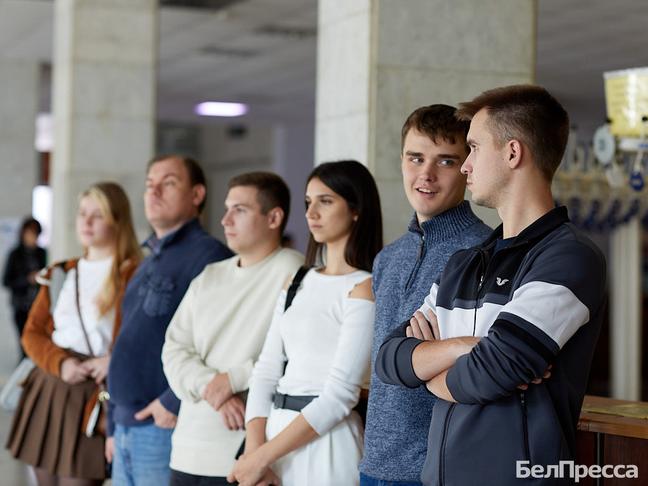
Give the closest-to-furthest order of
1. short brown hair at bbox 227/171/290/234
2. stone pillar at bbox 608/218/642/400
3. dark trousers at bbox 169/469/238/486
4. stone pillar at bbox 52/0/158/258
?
dark trousers at bbox 169/469/238/486 → short brown hair at bbox 227/171/290/234 → stone pillar at bbox 52/0/158/258 → stone pillar at bbox 608/218/642/400

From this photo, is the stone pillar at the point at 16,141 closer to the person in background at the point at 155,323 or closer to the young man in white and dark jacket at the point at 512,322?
the person in background at the point at 155,323

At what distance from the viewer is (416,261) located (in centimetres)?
267

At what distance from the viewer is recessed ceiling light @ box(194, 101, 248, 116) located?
53.4ft

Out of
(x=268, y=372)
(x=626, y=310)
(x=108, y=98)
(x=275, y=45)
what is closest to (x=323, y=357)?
(x=268, y=372)

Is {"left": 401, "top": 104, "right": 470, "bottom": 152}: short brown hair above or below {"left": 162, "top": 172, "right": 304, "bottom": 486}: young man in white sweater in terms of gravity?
above

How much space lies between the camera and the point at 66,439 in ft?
14.3

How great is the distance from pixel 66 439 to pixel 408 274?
222cm

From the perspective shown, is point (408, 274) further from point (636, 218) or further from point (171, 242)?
point (636, 218)

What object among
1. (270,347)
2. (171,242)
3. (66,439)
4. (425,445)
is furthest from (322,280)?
(66,439)

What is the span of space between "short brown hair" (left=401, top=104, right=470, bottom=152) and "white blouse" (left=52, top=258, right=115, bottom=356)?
6.70ft

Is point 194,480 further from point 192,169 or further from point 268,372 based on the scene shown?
point 192,169

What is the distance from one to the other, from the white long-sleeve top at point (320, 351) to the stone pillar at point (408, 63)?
1188 millimetres

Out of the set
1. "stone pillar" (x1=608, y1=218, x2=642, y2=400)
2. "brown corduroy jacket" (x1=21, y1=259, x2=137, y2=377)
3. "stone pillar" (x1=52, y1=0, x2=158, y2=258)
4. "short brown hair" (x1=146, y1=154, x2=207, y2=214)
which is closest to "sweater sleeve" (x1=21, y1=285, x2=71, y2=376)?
"brown corduroy jacket" (x1=21, y1=259, x2=137, y2=377)

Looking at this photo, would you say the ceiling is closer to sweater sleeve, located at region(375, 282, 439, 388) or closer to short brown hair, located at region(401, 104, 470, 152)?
short brown hair, located at region(401, 104, 470, 152)
